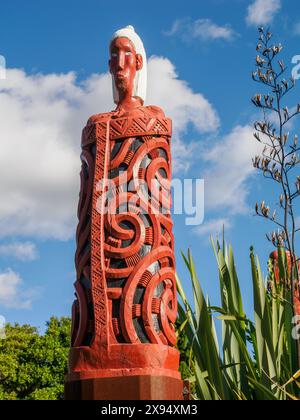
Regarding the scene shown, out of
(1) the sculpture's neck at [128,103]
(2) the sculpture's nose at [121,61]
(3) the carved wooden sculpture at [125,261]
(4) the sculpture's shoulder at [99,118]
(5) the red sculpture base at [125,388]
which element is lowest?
(5) the red sculpture base at [125,388]

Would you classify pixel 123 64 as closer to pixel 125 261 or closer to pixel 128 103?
pixel 128 103

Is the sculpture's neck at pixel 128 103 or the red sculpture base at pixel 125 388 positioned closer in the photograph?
the red sculpture base at pixel 125 388

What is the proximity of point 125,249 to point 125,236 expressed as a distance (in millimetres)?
118

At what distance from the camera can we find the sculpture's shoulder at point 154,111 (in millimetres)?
5736

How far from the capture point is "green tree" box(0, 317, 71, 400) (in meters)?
19.6

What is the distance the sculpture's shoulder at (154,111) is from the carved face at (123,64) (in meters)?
0.28

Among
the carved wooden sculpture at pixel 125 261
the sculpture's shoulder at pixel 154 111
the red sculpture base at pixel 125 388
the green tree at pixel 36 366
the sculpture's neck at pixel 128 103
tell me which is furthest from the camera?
the green tree at pixel 36 366

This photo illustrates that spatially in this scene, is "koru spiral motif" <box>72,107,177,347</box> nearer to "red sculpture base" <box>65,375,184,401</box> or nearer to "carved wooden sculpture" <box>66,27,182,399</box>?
"carved wooden sculpture" <box>66,27,182,399</box>

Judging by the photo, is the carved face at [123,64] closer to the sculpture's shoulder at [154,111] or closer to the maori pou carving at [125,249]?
the maori pou carving at [125,249]

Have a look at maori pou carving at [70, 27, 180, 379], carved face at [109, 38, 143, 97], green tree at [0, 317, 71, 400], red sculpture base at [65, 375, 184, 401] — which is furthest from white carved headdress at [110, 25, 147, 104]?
green tree at [0, 317, 71, 400]

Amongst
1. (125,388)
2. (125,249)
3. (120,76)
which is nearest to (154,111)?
(120,76)

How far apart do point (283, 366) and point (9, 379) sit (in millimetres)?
15775

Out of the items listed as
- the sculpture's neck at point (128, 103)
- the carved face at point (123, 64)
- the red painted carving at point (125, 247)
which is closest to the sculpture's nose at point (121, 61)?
the carved face at point (123, 64)
